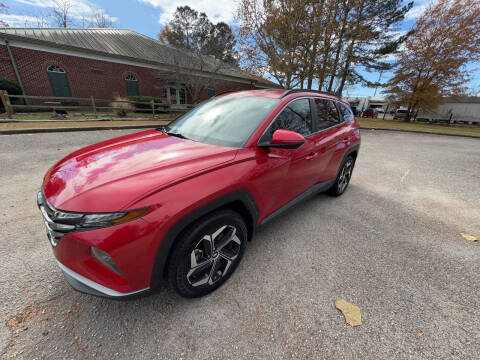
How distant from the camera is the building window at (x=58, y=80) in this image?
14466 mm

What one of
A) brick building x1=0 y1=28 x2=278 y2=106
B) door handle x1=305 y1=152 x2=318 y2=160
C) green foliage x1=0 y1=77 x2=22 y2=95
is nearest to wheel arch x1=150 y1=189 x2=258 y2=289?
door handle x1=305 y1=152 x2=318 y2=160

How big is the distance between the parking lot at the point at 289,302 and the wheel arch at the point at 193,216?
435 mm

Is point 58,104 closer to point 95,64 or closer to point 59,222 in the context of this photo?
point 95,64

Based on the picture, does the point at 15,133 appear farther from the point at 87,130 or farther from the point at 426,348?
the point at 426,348

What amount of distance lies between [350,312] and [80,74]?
2036 cm

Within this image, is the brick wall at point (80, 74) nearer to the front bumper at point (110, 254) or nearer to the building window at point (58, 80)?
the building window at point (58, 80)

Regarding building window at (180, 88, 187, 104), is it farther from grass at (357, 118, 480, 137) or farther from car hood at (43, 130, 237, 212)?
car hood at (43, 130, 237, 212)

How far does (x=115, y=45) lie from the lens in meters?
17.6

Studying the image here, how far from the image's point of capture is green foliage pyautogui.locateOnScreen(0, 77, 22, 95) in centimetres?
1188

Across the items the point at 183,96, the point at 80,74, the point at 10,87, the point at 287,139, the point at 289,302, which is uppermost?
the point at 80,74

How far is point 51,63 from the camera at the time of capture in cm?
1431

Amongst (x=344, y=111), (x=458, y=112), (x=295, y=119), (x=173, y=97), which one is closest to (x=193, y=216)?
(x=295, y=119)

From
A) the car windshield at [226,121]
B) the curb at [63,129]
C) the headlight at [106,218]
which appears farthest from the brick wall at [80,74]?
the headlight at [106,218]

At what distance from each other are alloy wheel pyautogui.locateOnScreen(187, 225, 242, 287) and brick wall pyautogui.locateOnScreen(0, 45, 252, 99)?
19068mm
